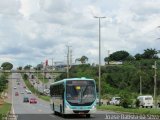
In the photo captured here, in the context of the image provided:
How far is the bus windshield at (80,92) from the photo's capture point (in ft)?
122

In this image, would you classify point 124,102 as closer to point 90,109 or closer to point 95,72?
point 90,109

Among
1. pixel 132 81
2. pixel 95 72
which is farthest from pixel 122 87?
pixel 95 72

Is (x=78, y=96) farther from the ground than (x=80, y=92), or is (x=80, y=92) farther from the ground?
(x=80, y=92)

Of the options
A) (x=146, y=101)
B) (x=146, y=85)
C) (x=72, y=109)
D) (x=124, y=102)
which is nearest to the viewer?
(x=72, y=109)

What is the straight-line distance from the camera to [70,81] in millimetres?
37625

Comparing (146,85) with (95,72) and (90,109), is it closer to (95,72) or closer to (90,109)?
(95,72)

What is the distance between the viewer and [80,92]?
122 feet

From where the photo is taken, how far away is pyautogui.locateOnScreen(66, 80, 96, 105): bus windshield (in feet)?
122

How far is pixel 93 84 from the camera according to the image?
3769 centimetres

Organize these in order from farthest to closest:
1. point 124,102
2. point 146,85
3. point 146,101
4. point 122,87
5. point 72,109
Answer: point 122,87 < point 146,85 < point 146,101 < point 124,102 < point 72,109

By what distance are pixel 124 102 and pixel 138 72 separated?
78.9 meters

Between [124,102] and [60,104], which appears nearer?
[60,104]

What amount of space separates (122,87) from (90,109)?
98528 millimetres

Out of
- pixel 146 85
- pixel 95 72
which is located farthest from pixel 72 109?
pixel 95 72
